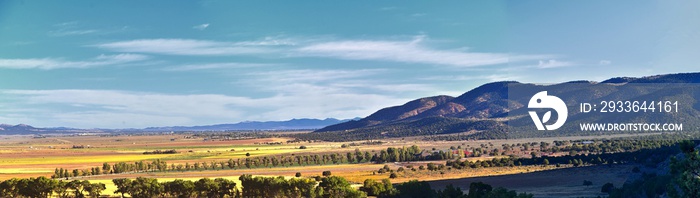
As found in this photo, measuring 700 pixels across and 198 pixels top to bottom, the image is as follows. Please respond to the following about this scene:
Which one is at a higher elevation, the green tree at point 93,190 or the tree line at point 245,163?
the tree line at point 245,163

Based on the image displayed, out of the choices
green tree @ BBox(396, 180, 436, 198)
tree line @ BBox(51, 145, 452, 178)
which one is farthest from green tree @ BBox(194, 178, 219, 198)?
tree line @ BBox(51, 145, 452, 178)

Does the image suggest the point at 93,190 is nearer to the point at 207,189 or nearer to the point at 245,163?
the point at 207,189

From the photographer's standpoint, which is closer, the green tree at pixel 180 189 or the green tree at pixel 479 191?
the green tree at pixel 479 191

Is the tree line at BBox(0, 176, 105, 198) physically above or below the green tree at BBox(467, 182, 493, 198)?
below

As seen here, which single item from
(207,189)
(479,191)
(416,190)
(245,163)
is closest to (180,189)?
(207,189)

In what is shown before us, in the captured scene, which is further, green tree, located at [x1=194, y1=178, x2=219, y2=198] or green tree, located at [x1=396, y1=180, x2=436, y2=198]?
green tree, located at [x1=194, y1=178, x2=219, y2=198]

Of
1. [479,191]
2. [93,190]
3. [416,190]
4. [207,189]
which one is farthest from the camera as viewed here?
[93,190]

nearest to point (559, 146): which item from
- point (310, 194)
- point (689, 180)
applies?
point (310, 194)

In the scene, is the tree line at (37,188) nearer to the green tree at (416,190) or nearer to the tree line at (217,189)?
the tree line at (217,189)

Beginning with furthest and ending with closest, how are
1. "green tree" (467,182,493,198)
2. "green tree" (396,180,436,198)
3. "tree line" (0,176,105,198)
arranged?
"tree line" (0,176,105,198) → "green tree" (396,180,436,198) → "green tree" (467,182,493,198)

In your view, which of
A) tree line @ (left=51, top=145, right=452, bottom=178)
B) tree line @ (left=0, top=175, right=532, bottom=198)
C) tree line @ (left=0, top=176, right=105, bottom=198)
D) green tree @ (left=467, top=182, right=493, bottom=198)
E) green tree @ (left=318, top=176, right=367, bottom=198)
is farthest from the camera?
tree line @ (left=51, top=145, right=452, bottom=178)

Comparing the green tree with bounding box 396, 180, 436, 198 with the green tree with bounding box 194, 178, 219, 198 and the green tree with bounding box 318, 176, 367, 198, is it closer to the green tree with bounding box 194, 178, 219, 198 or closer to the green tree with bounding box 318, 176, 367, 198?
the green tree with bounding box 318, 176, 367, 198

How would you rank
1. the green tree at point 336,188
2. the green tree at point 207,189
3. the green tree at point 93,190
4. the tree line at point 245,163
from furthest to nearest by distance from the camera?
1. the tree line at point 245,163
2. the green tree at point 93,190
3. the green tree at point 207,189
4. the green tree at point 336,188

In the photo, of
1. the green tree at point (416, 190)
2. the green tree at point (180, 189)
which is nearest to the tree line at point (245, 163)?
the green tree at point (180, 189)
